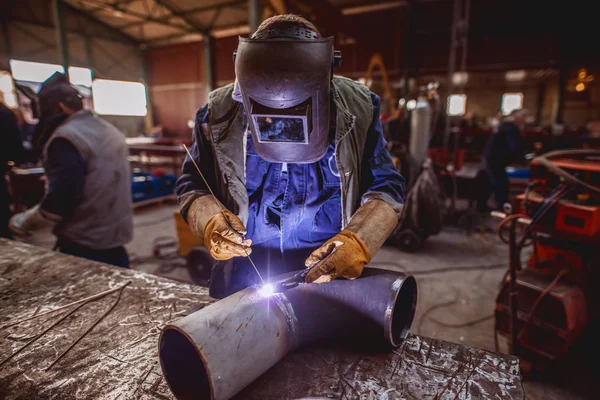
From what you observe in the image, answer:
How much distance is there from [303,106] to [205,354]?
2.67 ft

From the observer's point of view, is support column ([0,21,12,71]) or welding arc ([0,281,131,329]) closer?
welding arc ([0,281,131,329])

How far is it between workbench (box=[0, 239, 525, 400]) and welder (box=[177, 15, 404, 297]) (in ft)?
1.05

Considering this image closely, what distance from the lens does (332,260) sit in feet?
3.66

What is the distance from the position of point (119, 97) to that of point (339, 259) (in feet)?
63.0

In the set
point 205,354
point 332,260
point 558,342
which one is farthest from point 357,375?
point 558,342

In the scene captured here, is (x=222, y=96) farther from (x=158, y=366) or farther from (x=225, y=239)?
(x=158, y=366)

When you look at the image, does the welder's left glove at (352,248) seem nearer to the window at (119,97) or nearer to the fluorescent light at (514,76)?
the window at (119,97)

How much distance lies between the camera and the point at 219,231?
4.20ft

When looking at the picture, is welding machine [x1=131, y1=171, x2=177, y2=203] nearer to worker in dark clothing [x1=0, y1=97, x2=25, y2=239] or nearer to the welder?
worker in dark clothing [x1=0, y1=97, x2=25, y2=239]

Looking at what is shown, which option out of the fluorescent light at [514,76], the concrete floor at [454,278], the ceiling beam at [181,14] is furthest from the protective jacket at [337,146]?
the fluorescent light at [514,76]

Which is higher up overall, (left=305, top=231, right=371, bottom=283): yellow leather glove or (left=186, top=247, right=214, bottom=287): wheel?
(left=305, top=231, right=371, bottom=283): yellow leather glove

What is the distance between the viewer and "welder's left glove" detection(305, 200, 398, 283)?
1122mm

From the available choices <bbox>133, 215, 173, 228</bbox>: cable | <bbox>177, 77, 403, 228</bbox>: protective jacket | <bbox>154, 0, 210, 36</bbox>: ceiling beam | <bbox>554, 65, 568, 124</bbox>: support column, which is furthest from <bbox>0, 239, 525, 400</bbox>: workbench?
<bbox>154, 0, 210, 36</bbox>: ceiling beam

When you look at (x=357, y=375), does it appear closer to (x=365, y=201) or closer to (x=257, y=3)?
(x=365, y=201)
